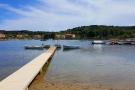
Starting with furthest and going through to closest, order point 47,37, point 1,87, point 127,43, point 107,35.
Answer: point 47,37 → point 107,35 → point 127,43 → point 1,87

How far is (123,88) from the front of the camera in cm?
2030

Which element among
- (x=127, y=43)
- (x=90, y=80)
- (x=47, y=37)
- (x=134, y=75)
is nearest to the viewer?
(x=90, y=80)

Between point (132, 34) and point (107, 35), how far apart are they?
57.7ft

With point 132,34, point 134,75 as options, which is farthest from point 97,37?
point 134,75

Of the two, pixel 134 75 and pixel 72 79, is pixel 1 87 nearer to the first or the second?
pixel 72 79

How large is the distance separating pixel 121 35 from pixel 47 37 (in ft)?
165

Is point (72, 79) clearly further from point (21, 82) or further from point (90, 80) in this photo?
point (21, 82)

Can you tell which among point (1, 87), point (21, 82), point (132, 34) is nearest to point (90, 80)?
point (21, 82)

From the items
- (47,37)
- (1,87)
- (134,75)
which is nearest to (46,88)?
(1,87)

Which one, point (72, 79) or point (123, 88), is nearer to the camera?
point (123, 88)

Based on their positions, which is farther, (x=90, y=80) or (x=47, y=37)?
(x=47, y=37)

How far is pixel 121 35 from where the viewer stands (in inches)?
6526

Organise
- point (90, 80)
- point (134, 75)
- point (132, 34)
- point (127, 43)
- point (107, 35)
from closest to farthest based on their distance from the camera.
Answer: point (90, 80), point (134, 75), point (127, 43), point (132, 34), point (107, 35)

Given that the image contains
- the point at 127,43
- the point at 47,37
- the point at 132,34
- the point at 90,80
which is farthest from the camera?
the point at 47,37
